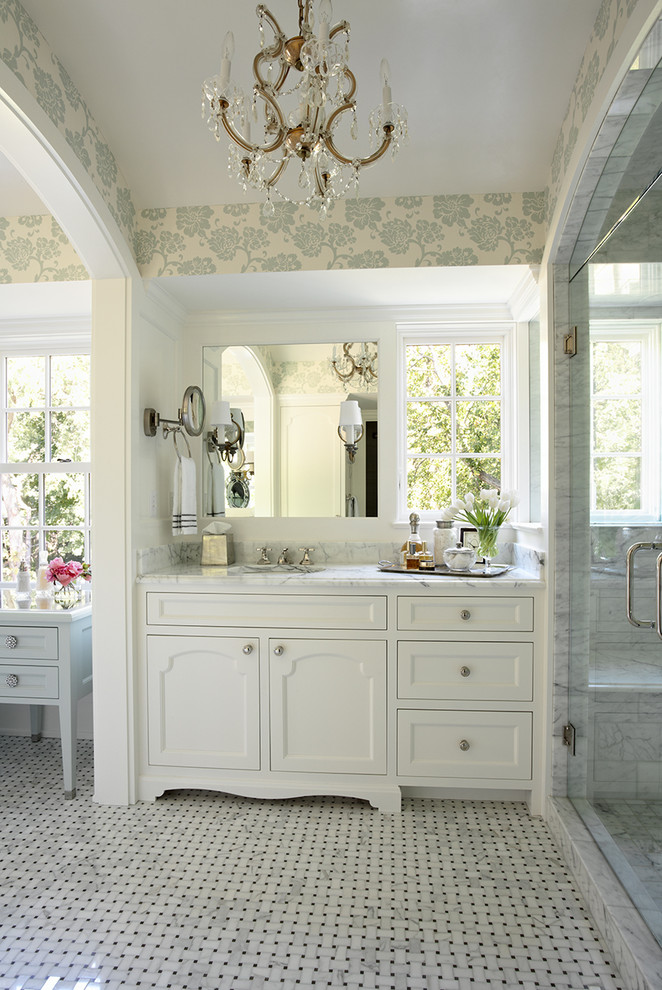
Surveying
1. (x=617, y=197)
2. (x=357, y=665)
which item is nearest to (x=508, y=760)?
(x=357, y=665)

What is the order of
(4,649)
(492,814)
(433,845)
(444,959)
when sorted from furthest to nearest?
(4,649), (492,814), (433,845), (444,959)

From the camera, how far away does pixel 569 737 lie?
2.42 meters

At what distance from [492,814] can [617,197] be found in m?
2.26

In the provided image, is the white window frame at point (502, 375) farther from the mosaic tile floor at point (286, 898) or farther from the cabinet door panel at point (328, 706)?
the mosaic tile floor at point (286, 898)

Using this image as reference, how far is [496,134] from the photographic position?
2348 mm

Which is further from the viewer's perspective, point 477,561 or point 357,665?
point 477,561

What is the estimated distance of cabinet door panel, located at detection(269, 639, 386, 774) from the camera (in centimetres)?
260

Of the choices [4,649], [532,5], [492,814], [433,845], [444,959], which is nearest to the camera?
[444,959]

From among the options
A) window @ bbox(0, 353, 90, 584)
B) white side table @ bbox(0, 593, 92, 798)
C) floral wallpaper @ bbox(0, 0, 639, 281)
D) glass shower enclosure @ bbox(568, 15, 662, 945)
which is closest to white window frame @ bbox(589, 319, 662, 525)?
glass shower enclosure @ bbox(568, 15, 662, 945)

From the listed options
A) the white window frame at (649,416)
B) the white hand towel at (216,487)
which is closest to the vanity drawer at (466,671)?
the white window frame at (649,416)

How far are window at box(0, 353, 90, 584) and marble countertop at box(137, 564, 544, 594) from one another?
0.97 metres

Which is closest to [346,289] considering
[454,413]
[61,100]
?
[454,413]

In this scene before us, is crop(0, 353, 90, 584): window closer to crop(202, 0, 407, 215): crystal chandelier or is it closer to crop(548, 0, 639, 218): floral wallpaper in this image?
crop(202, 0, 407, 215): crystal chandelier

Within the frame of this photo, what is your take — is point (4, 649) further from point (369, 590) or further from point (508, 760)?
point (508, 760)
